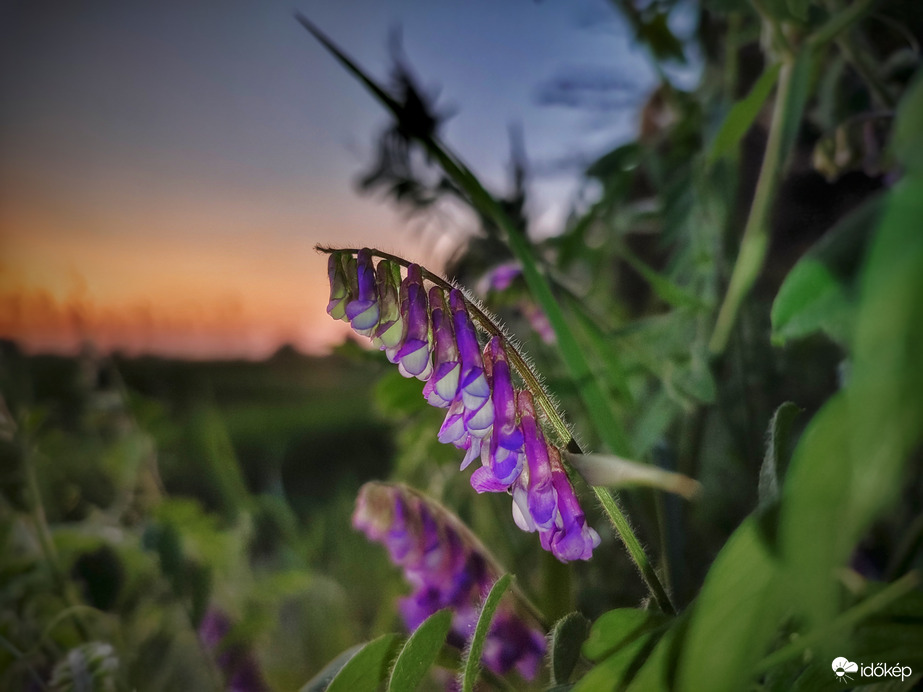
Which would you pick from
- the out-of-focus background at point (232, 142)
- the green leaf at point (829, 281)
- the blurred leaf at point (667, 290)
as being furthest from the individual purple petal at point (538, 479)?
the out-of-focus background at point (232, 142)

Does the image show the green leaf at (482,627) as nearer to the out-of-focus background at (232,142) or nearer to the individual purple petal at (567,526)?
the individual purple petal at (567,526)

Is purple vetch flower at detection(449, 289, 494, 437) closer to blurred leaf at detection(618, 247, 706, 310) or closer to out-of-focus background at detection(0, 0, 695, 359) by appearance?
blurred leaf at detection(618, 247, 706, 310)

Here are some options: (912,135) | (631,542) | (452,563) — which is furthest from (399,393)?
(912,135)

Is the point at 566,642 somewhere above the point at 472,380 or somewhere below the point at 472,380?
below

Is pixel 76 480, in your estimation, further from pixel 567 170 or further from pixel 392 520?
pixel 567 170

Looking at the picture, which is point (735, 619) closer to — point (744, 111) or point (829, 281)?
point (829, 281)

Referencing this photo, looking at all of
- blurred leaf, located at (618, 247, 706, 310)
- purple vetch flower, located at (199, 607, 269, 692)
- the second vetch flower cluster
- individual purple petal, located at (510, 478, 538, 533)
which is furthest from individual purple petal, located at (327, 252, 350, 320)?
purple vetch flower, located at (199, 607, 269, 692)
